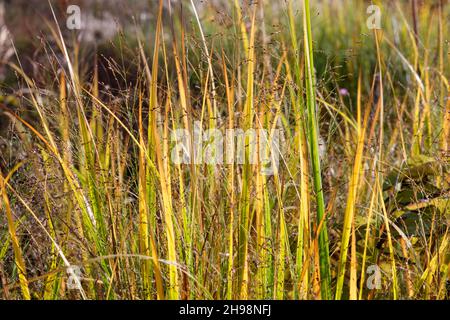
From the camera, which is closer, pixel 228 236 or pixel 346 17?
pixel 228 236

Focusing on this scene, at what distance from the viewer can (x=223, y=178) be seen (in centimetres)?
A: 182

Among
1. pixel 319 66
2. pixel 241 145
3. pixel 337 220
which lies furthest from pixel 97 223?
pixel 319 66

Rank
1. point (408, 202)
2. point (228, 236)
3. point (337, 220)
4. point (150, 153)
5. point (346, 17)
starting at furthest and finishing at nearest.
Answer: point (346, 17) < point (337, 220) < point (408, 202) < point (150, 153) < point (228, 236)

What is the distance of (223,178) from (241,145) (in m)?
0.13

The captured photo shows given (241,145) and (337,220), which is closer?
(241,145)

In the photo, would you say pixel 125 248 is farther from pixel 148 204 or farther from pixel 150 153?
pixel 150 153

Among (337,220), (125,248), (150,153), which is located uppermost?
(150,153)

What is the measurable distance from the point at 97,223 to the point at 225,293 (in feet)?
1.15
